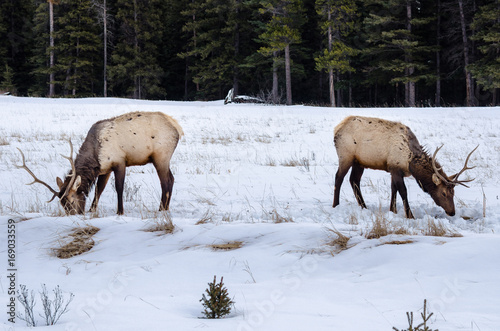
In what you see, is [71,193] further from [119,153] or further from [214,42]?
[214,42]

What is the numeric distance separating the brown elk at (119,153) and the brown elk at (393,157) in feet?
8.69

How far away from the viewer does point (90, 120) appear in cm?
1900

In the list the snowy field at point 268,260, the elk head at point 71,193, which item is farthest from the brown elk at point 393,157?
the elk head at point 71,193

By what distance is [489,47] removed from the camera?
1117 inches

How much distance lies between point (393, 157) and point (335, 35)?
29993mm

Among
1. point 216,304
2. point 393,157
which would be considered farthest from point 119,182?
point 216,304

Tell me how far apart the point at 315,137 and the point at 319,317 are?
12961mm

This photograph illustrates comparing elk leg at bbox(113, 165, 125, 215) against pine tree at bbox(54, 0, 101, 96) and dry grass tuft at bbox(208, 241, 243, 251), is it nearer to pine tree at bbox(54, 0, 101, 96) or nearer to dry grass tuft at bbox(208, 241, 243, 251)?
dry grass tuft at bbox(208, 241, 243, 251)

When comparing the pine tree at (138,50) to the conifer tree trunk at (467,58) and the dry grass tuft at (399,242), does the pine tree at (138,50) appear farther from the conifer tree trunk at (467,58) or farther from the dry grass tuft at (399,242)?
the dry grass tuft at (399,242)

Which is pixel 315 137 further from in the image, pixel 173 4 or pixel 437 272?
pixel 173 4

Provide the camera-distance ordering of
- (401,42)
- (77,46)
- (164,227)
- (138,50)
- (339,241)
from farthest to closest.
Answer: (138,50), (77,46), (401,42), (164,227), (339,241)

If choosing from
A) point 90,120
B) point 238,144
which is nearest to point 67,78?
point 90,120

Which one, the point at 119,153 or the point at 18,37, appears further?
the point at 18,37

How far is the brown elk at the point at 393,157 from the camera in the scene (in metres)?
6.44
